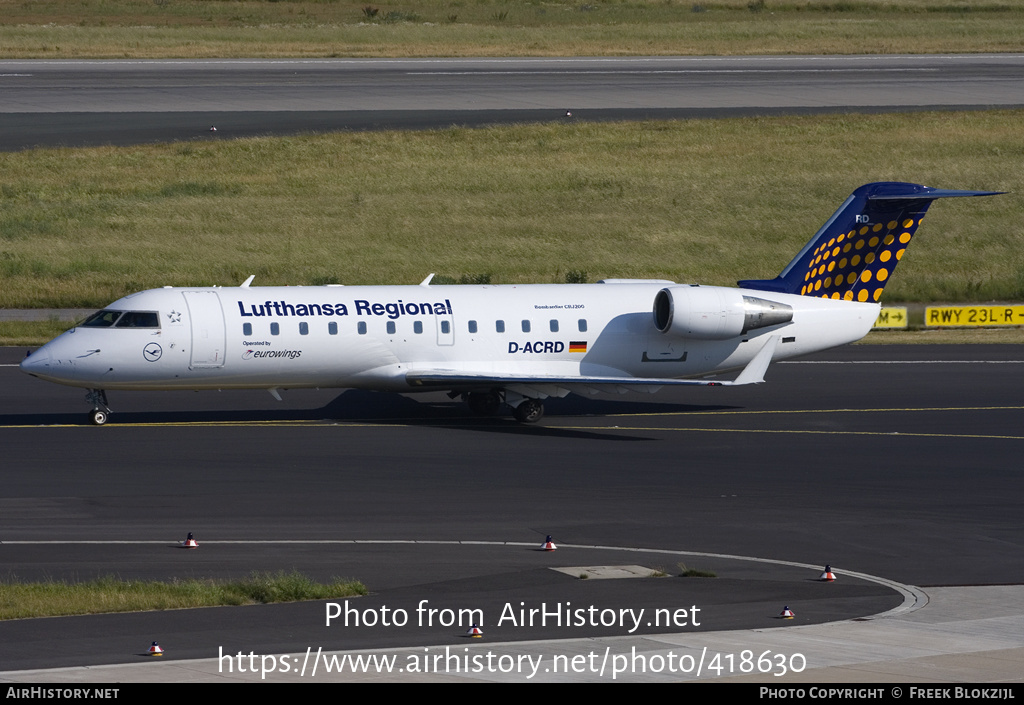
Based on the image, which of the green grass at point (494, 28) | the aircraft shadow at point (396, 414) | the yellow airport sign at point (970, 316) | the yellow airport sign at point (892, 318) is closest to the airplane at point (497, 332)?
the aircraft shadow at point (396, 414)

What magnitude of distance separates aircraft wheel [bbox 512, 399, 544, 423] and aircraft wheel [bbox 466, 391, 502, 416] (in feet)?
3.62

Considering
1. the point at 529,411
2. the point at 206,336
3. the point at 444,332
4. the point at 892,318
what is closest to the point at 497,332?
the point at 444,332

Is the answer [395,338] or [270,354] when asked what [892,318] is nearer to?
[395,338]

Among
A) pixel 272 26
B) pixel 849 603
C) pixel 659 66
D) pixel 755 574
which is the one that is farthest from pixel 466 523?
pixel 272 26

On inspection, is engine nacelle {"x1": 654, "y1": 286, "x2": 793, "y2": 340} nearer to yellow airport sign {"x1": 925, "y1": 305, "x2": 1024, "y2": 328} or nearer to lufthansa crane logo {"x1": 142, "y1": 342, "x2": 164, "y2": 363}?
lufthansa crane logo {"x1": 142, "y1": 342, "x2": 164, "y2": 363}

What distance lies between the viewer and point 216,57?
276 ft

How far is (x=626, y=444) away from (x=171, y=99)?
158 feet

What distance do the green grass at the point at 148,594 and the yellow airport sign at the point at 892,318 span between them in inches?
1396

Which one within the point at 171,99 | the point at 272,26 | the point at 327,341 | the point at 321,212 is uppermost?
the point at 272,26

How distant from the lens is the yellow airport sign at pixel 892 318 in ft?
170

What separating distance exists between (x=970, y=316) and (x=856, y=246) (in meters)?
16.8

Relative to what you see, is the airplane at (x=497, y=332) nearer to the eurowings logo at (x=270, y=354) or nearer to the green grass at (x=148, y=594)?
the eurowings logo at (x=270, y=354)

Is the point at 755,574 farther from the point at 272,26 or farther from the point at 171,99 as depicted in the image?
the point at 272,26

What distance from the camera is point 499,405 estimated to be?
119ft
